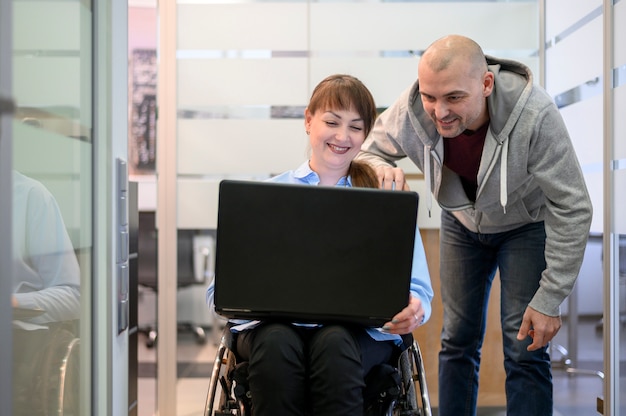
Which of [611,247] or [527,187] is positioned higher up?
[527,187]

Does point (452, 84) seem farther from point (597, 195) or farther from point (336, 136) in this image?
point (597, 195)

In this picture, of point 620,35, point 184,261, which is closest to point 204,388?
point 184,261

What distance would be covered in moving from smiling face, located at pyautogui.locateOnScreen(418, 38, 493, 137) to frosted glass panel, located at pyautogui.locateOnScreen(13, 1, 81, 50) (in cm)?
83

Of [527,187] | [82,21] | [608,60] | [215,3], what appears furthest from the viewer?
[215,3]

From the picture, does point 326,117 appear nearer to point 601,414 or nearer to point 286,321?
point 286,321

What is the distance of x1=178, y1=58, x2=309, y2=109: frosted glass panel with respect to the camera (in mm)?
3143

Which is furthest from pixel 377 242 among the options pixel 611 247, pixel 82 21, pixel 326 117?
pixel 611 247

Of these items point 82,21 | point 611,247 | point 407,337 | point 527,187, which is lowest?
point 407,337

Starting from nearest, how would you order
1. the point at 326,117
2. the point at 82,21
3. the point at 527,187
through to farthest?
the point at 82,21 < the point at 326,117 < the point at 527,187

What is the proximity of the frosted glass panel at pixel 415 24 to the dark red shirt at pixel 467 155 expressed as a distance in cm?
121

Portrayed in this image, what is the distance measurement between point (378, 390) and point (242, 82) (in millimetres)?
1869

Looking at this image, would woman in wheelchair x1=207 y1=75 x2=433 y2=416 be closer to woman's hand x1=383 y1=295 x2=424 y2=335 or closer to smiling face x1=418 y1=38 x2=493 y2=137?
woman's hand x1=383 y1=295 x2=424 y2=335

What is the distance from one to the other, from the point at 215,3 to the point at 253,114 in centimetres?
50

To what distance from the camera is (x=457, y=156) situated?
2.04 meters
